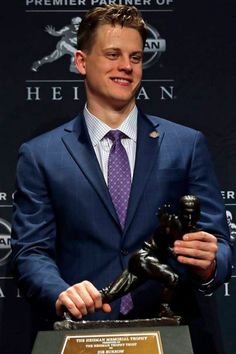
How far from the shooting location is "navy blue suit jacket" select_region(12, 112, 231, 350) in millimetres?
2240

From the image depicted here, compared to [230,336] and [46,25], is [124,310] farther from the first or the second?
[46,25]

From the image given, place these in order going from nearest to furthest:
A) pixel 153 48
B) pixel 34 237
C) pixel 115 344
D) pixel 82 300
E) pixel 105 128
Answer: pixel 115 344 < pixel 82 300 < pixel 34 237 < pixel 105 128 < pixel 153 48

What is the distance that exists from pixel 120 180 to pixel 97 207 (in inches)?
3.6

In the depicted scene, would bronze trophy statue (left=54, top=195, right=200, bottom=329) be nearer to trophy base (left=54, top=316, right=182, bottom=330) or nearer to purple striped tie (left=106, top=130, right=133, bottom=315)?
trophy base (left=54, top=316, right=182, bottom=330)

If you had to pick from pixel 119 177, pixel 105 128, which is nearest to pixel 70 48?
pixel 105 128

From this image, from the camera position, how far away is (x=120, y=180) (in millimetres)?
2295

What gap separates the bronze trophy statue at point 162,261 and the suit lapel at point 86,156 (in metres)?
0.34

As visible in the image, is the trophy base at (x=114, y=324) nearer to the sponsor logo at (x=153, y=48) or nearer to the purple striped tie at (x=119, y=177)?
the purple striped tie at (x=119, y=177)

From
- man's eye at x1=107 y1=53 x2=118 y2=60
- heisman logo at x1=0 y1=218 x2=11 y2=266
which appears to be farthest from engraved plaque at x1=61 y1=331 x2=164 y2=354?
heisman logo at x1=0 y1=218 x2=11 y2=266

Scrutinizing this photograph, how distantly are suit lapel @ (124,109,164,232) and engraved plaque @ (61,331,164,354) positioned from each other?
0.51 metres

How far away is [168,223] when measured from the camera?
1874 millimetres

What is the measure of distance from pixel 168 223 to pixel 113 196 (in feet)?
1.40

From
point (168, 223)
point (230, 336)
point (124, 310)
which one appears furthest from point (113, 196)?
point (230, 336)

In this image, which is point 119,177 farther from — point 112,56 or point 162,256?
point 162,256
